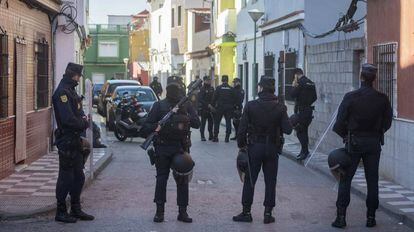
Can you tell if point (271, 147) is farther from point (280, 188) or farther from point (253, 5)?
point (253, 5)

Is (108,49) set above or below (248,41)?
above

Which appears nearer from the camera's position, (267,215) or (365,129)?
(365,129)

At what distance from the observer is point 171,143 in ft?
28.4

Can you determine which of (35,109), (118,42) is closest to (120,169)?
(35,109)

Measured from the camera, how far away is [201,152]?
56.6 feet

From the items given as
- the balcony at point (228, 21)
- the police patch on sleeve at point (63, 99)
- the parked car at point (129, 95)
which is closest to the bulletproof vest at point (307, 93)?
the police patch on sleeve at point (63, 99)

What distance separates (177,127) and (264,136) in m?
1.02

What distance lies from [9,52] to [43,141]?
11.7 ft

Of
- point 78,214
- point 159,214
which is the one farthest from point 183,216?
point 78,214

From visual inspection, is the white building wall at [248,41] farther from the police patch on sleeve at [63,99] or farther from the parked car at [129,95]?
the police patch on sleeve at [63,99]

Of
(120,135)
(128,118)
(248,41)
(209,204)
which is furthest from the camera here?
(248,41)

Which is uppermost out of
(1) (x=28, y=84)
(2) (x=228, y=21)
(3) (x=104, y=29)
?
(3) (x=104, y=29)

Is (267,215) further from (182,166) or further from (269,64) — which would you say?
(269,64)

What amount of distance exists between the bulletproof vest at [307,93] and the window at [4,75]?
18.9 feet
